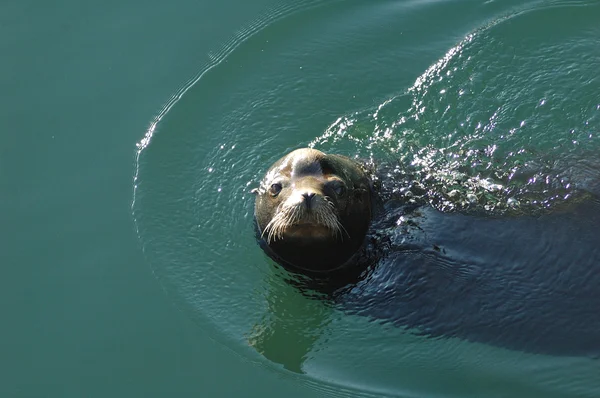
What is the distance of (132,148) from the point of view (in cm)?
948

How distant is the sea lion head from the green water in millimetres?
456

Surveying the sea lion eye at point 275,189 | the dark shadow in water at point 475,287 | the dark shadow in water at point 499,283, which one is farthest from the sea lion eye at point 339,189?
the dark shadow in water at point 499,283

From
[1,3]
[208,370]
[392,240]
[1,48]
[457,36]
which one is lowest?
[208,370]

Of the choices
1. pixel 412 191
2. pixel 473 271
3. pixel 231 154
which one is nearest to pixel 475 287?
pixel 473 271

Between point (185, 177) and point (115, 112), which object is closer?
point (185, 177)

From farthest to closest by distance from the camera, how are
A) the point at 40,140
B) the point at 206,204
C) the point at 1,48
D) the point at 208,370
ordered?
1. the point at 1,48
2. the point at 40,140
3. the point at 206,204
4. the point at 208,370

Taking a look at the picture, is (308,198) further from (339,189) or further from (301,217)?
(339,189)

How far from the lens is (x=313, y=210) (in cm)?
709

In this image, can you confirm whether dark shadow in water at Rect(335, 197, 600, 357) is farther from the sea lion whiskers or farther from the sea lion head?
the sea lion whiskers

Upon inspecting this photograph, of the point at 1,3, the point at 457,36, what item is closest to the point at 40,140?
the point at 1,3

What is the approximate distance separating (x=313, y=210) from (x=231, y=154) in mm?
2468

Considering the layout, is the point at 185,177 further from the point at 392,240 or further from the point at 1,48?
the point at 1,48

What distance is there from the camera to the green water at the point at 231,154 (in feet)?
24.8

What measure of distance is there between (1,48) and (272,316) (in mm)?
5297
